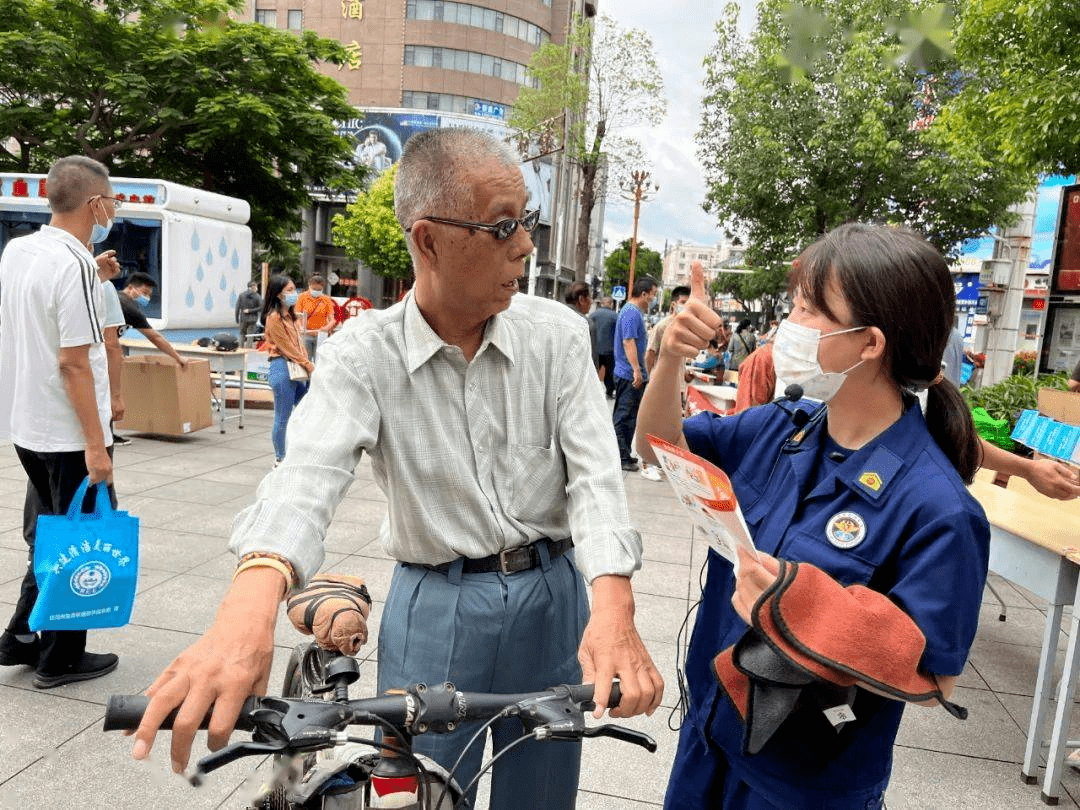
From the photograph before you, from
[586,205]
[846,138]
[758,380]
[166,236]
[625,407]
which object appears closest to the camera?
[758,380]

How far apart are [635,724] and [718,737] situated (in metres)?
1.95

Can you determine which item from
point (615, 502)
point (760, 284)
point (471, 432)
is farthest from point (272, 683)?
point (760, 284)

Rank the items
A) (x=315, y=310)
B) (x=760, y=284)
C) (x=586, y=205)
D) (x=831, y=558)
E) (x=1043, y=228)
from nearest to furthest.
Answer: (x=831, y=558) < (x=315, y=310) < (x=1043, y=228) < (x=586, y=205) < (x=760, y=284)

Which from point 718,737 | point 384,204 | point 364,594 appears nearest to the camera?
point 718,737

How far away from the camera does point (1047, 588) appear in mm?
3166

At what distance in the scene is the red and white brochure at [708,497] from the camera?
1.16 m

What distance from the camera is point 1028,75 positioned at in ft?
30.3

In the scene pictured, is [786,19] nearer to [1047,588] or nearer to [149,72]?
[149,72]

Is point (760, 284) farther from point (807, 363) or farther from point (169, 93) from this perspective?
point (807, 363)

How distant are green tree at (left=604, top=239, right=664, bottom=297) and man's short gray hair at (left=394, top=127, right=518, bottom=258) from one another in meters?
81.8

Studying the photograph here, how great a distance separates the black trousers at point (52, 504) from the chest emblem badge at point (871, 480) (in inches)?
125

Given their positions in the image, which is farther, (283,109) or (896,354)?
(283,109)

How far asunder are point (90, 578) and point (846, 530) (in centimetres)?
296

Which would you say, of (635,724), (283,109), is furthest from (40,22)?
(635,724)
